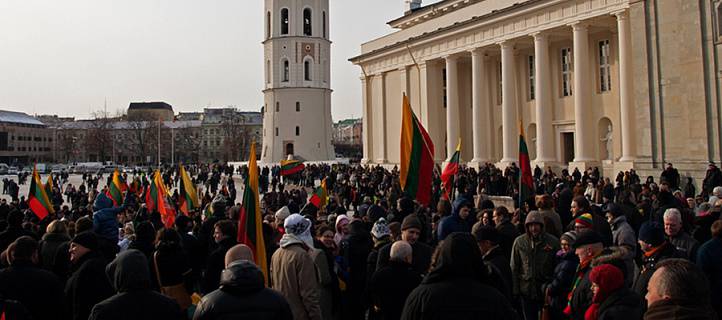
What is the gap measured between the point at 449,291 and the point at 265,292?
4.13ft

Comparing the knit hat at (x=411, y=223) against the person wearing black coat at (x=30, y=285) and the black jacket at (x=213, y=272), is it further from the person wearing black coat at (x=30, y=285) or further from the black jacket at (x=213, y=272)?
the person wearing black coat at (x=30, y=285)

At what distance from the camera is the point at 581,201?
9.11 meters

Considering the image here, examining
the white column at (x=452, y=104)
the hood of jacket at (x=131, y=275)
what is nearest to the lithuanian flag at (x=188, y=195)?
the hood of jacket at (x=131, y=275)

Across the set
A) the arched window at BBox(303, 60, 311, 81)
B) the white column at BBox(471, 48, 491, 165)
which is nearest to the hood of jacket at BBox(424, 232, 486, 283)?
A: the white column at BBox(471, 48, 491, 165)

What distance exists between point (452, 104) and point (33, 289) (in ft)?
120

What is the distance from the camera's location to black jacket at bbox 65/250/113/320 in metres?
5.44

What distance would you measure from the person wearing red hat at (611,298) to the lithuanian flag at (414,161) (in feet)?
23.4

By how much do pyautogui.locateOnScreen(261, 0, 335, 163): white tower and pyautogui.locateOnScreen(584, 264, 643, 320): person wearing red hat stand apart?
205ft

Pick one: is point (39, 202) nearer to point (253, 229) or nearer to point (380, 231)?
point (253, 229)

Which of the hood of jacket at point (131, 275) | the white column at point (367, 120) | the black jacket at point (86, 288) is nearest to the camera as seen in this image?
the hood of jacket at point (131, 275)

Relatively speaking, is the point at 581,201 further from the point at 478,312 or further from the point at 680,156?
the point at 680,156

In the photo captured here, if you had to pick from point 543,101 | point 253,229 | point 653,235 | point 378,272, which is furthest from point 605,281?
point 543,101

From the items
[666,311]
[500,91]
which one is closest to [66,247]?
[666,311]

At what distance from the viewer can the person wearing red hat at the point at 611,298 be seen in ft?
13.6
